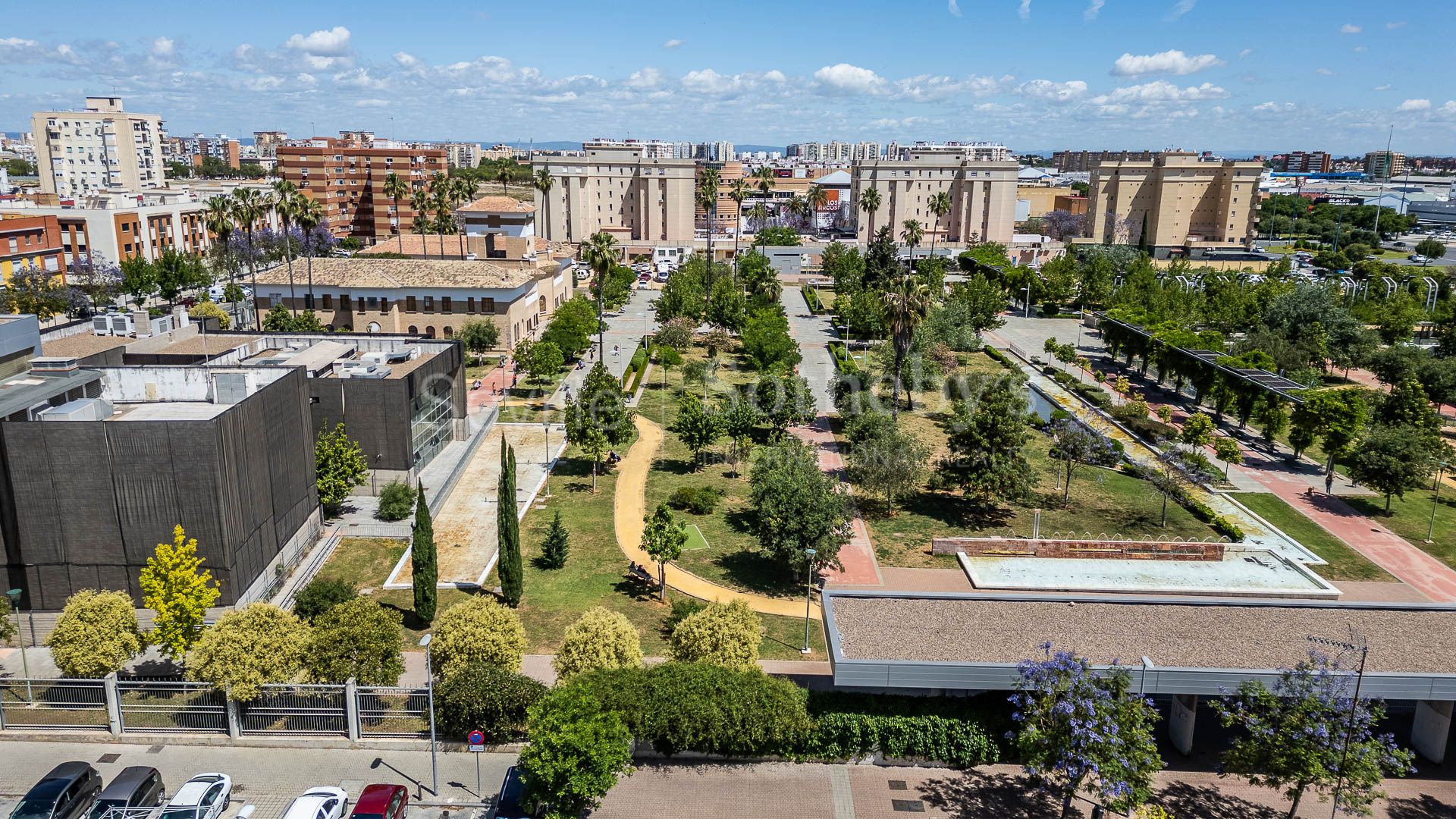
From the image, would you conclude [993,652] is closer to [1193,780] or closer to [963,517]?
[1193,780]

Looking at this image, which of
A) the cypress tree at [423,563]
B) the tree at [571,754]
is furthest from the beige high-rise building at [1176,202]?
the tree at [571,754]

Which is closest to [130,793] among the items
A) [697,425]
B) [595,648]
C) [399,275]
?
[595,648]

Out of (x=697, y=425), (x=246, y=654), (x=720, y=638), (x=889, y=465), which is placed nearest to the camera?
(x=246, y=654)

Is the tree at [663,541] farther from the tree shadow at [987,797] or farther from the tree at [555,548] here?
the tree shadow at [987,797]

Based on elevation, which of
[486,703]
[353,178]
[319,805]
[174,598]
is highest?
[353,178]

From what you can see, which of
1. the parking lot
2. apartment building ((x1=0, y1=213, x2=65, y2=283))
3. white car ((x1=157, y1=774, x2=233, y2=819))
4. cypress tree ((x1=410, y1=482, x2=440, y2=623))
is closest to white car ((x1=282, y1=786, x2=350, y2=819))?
the parking lot

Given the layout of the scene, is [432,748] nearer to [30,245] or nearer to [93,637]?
[93,637]

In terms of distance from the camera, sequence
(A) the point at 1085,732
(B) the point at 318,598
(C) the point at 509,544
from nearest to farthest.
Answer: (A) the point at 1085,732, (B) the point at 318,598, (C) the point at 509,544
